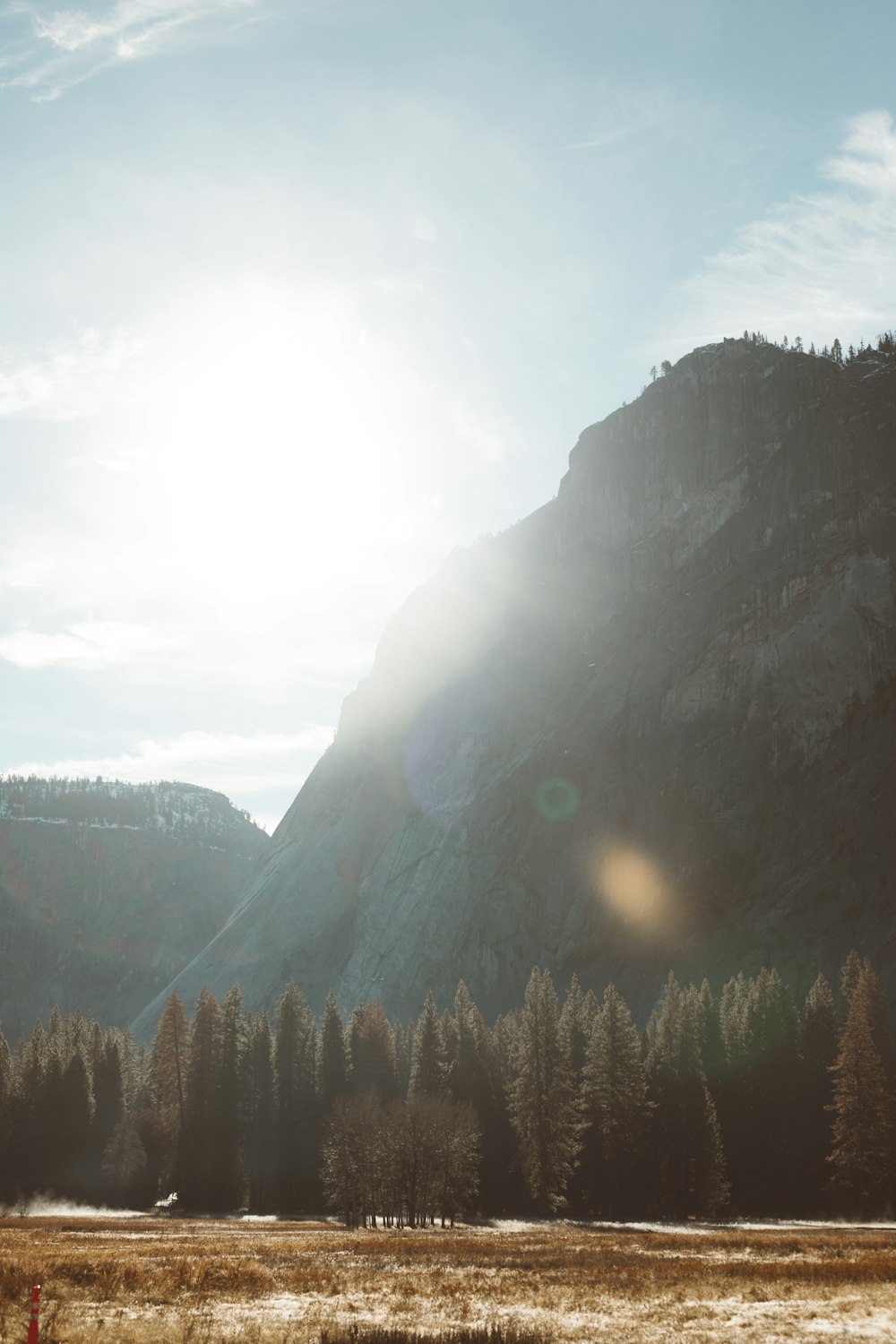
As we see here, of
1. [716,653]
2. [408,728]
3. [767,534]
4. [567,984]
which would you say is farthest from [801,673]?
[408,728]

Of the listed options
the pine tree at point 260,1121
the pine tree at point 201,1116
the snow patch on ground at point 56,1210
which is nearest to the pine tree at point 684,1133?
the pine tree at point 260,1121

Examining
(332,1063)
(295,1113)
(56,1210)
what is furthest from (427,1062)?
(56,1210)

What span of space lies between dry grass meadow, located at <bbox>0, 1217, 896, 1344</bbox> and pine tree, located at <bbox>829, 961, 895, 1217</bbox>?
52.0ft

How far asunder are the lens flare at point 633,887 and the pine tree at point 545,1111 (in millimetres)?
61731

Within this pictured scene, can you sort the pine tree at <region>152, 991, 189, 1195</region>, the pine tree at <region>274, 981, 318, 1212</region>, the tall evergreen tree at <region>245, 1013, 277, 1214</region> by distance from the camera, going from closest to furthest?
the pine tree at <region>274, 981, 318, 1212</region>, the tall evergreen tree at <region>245, 1013, 277, 1214</region>, the pine tree at <region>152, 991, 189, 1195</region>

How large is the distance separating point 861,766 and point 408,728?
236 feet

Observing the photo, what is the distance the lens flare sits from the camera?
11700cm

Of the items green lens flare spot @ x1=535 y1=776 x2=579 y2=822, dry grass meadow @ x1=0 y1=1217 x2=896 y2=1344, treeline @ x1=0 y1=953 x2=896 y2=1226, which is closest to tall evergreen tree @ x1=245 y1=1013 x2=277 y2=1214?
treeline @ x1=0 y1=953 x2=896 y2=1226

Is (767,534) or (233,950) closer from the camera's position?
(767,534)

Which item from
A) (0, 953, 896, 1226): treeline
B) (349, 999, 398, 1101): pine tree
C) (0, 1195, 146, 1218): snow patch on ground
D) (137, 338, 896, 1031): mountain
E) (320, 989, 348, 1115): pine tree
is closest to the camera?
(0, 953, 896, 1226): treeline

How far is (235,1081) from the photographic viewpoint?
69750 millimetres

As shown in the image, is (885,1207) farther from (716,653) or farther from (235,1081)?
(716,653)

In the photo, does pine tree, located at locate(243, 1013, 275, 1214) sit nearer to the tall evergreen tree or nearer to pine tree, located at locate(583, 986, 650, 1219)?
the tall evergreen tree

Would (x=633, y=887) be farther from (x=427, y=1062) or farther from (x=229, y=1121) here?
(x=229, y=1121)
